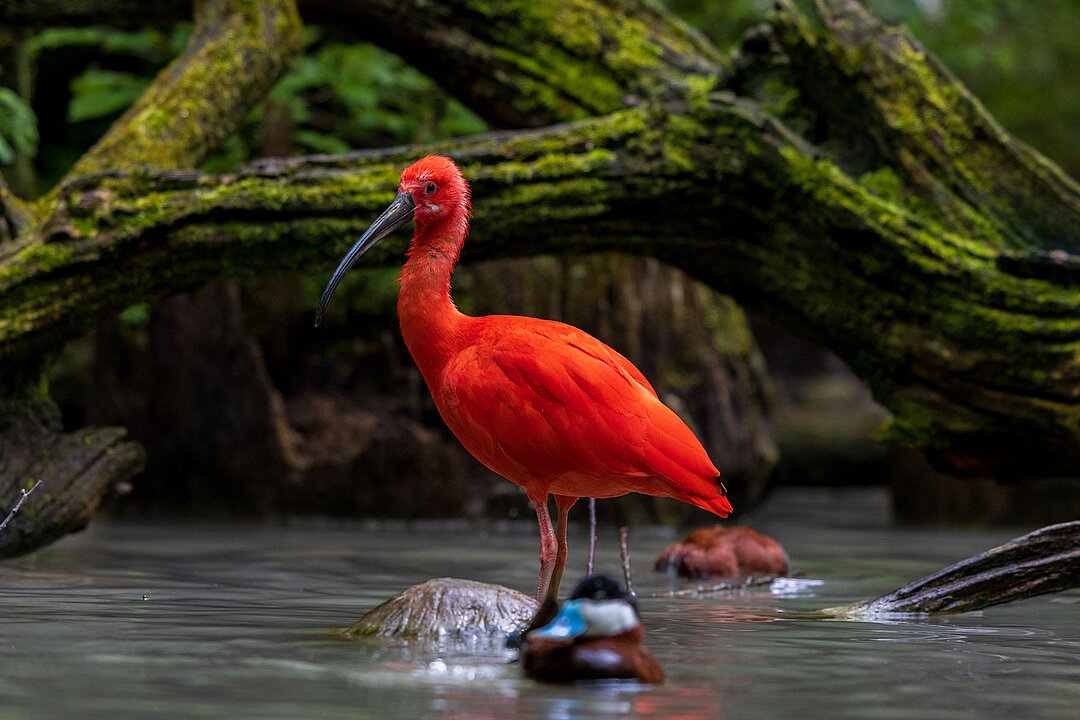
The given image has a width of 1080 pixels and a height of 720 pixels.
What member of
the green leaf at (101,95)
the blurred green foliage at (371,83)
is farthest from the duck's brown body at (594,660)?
the green leaf at (101,95)

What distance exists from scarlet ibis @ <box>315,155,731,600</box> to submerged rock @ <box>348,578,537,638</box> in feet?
0.51

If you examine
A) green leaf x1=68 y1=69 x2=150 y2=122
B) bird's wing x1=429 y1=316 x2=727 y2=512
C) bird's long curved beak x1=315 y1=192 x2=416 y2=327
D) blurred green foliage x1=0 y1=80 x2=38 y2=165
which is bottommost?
bird's wing x1=429 y1=316 x2=727 y2=512

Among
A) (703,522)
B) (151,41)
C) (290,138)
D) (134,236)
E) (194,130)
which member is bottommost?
(703,522)

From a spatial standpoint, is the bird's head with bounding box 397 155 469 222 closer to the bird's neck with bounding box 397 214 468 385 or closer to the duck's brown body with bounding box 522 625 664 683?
the bird's neck with bounding box 397 214 468 385

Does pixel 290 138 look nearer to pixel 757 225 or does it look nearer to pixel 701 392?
pixel 701 392

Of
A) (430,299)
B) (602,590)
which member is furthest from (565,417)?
(602,590)

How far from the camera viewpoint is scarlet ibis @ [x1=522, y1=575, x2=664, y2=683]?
3.33 metres

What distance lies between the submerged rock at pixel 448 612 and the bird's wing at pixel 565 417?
19.5 inches

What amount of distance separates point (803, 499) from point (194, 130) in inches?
377

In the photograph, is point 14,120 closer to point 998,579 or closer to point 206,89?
point 206,89

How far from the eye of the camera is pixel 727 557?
21.3 feet

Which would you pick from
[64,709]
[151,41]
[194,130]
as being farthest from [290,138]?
[64,709]

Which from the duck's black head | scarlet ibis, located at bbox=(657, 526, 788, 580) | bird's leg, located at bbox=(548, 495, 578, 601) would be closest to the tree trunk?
scarlet ibis, located at bbox=(657, 526, 788, 580)

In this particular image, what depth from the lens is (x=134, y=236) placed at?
19.5 feet
